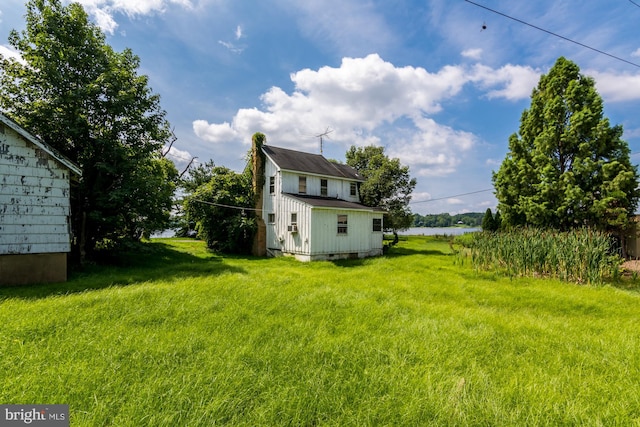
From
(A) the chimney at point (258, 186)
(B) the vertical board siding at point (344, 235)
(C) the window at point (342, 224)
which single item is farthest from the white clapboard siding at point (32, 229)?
(C) the window at point (342, 224)

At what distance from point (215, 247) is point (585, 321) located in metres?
18.8

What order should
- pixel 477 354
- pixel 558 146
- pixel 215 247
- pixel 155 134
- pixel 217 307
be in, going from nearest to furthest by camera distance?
pixel 477 354 < pixel 217 307 < pixel 155 134 < pixel 558 146 < pixel 215 247

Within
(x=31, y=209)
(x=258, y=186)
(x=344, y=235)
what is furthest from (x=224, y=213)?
(x=31, y=209)

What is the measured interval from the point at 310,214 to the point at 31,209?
1068 centimetres

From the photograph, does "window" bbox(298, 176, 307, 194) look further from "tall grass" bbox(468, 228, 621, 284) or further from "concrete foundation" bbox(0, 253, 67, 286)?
"concrete foundation" bbox(0, 253, 67, 286)

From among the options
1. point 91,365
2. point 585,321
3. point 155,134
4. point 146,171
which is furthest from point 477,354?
point 155,134

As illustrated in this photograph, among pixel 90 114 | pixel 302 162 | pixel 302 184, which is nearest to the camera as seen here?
pixel 90 114

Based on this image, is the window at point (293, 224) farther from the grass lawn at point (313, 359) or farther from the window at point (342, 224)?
the grass lawn at point (313, 359)

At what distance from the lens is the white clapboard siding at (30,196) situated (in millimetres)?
8422

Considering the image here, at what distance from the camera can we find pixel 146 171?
40.0ft

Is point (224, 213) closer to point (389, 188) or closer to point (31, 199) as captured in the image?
point (31, 199)

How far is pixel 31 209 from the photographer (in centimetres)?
876

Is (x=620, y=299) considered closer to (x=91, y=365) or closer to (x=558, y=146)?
(x=558, y=146)

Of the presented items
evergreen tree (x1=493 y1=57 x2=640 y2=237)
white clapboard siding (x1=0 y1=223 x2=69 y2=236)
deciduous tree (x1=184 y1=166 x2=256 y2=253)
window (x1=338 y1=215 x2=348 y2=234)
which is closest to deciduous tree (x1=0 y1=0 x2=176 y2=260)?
white clapboard siding (x1=0 y1=223 x2=69 y2=236)
